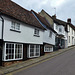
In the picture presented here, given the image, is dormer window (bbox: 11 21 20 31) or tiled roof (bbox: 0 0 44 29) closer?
tiled roof (bbox: 0 0 44 29)

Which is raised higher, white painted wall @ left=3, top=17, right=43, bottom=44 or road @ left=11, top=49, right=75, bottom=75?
white painted wall @ left=3, top=17, right=43, bottom=44

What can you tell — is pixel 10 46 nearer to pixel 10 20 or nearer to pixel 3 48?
pixel 3 48

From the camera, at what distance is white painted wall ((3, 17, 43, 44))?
970cm

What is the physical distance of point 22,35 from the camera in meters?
11.9

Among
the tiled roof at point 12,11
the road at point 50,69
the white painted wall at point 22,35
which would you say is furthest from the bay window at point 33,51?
the road at point 50,69

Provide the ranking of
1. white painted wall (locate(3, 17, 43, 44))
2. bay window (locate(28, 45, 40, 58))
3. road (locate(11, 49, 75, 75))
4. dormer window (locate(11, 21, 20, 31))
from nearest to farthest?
road (locate(11, 49, 75, 75)) → white painted wall (locate(3, 17, 43, 44)) → dormer window (locate(11, 21, 20, 31)) → bay window (locate(28, 45, 40, 58))

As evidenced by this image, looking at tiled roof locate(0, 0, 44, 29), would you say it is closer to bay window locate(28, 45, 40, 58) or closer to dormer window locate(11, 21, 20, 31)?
dormer window locate(11, 21, 20, 31)

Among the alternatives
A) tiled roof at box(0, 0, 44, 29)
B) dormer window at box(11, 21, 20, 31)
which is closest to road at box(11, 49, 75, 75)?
dormer window at box(11, 21, 20, 31)

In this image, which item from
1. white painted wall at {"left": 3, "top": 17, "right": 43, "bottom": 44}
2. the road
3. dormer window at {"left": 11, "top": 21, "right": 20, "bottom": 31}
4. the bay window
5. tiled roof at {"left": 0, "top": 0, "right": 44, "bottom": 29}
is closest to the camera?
the road

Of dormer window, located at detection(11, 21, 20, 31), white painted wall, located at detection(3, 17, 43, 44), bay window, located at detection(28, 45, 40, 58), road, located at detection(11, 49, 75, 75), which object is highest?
dormer window, located at detection(11, 21, 20, 31)

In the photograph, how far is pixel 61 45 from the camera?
26547 millimetres

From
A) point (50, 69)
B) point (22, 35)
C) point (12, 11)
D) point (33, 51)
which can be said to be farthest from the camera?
point (33, 51)

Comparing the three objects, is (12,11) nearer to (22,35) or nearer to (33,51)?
(22,35)

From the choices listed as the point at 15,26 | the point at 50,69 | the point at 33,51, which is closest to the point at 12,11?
the point at 15,26
